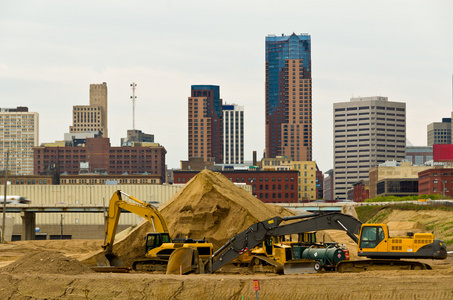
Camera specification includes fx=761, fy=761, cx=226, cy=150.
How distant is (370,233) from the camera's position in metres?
39.9

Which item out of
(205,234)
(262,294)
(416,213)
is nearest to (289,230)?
(262,294)

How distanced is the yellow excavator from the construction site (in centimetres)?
6

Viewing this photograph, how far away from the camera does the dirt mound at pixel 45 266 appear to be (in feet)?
126

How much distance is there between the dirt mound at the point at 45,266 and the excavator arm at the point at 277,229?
7629 millimetres

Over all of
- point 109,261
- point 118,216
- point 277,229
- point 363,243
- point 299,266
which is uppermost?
point 118,216

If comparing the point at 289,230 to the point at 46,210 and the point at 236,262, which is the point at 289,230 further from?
the point at 46,210

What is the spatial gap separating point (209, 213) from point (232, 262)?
26.8ft

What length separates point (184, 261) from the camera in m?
41.0

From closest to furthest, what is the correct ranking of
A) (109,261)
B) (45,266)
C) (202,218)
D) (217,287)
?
1. (217,287)
2. (45,266)
3. (109,261)
4. (202,218)

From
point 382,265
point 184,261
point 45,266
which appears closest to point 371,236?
point 382,265

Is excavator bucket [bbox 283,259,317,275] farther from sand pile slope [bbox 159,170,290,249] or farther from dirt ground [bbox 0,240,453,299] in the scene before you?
sand pile slope [bbox 159,170,290,249]

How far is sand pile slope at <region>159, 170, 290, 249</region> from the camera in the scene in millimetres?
53594

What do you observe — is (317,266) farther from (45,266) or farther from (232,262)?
(45,266)

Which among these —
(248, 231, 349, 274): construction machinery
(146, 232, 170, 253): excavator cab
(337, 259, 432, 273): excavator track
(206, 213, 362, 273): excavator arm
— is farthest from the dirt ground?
(146, 232, 170, 253): excavator cab
